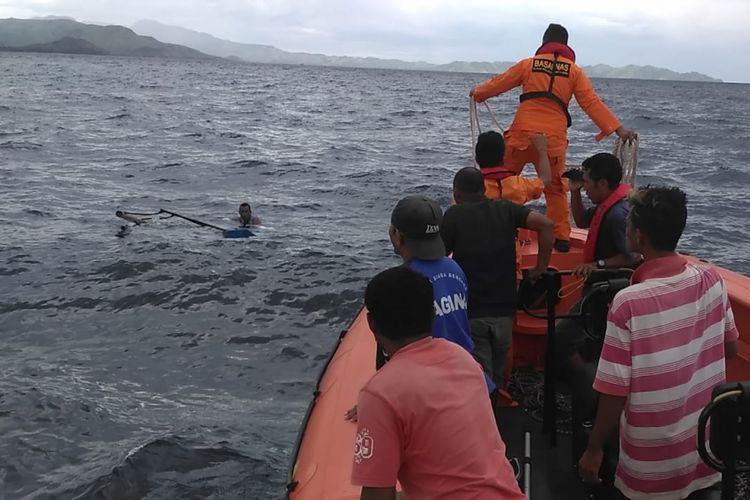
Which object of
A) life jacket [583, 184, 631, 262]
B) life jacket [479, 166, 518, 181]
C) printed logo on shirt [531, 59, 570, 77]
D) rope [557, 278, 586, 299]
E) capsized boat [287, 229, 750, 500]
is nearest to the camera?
capsized boat [287, 229, 750, 500]

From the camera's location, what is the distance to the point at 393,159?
78.5 ft

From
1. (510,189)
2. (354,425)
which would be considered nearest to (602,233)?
(510,189)

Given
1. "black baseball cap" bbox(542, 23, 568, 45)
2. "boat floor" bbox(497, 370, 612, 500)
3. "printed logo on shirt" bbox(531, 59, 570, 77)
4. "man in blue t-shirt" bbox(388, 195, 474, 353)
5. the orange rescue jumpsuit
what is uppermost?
"black baseball cap" bbox(542, 23, 568, 45)

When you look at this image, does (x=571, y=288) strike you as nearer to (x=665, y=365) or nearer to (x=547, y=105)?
(x=547, y=105)

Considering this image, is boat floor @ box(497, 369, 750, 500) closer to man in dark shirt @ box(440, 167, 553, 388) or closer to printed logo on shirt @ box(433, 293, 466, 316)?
man in dark shirt @ box(440, 167, 553, 388)

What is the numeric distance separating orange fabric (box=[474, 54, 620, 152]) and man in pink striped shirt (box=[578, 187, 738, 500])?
10.0 ft

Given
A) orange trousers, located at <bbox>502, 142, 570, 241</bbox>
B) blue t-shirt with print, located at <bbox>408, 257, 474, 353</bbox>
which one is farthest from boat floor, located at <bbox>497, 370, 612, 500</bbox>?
orange trousers, located at <bbox>502, 142, 570, 241</bbox>

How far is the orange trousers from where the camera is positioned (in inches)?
218

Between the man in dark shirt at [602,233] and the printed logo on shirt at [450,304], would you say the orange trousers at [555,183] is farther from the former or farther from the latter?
the printed logo on shirt at [450,304]

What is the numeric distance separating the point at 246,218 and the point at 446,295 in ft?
34.4

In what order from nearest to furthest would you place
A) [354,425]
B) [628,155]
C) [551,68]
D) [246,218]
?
[354,425]
[551,68]
[628,155]
[246,218]

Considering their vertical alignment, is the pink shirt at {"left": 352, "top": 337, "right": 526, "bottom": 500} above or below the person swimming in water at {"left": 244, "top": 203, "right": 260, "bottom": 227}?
above

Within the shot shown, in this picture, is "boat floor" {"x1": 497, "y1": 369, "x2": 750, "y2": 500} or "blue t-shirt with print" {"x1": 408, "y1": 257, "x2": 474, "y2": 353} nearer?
"blue t-shirt with print" {"x1": 408, "y1": 257, "x2": 474, "y2": 353}

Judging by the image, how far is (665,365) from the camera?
2436 mm
